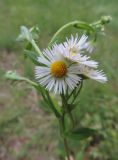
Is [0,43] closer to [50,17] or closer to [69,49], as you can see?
Result: [50,17]

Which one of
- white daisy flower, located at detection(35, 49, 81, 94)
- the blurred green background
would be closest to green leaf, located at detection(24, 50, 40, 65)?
white daisy flower, located at detection(35, 49, 81, 94)

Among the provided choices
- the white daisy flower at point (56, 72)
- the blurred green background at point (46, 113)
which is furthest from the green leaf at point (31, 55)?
the blurred green background at point (46, 113)

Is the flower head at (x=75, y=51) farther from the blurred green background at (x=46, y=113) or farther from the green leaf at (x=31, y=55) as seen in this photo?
the blurred green background at (x=46, y=113)

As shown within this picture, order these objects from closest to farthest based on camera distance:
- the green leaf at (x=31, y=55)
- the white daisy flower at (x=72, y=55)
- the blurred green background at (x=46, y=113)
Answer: the white daisy flower at (x=72, y=55), the green leaf at (x=31, y=55), the blurred green background at (x=46, y=113)

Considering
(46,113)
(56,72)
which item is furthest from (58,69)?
(46,113)

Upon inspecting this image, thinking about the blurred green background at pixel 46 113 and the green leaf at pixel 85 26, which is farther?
the blurred green background at pixel 46 113

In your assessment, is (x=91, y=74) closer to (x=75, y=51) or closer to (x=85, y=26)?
(x=75, y=51)

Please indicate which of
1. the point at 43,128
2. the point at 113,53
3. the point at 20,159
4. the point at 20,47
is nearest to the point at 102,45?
the point at 113,53
